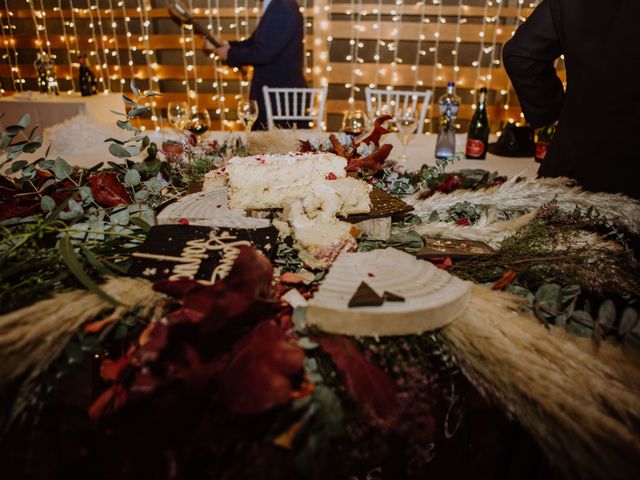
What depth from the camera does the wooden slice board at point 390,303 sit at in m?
0.54

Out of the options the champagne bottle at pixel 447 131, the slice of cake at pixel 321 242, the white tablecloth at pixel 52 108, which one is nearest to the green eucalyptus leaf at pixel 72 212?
the slice of cake at pixel 321 242

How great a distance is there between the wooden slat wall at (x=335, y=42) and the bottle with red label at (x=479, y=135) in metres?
3.95

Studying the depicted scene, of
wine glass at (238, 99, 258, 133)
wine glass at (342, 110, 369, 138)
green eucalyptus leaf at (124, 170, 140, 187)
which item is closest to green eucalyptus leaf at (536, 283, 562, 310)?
green eucalyptus leaf at (124, 170, 140, 187)

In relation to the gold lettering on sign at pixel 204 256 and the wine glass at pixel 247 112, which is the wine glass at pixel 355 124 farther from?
the gold lettering on sign at pixel 204 256

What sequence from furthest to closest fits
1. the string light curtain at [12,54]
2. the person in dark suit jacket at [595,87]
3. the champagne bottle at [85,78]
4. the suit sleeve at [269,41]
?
the string light curtain at [12,54] → the champagne bottle at [85,78] → the suit sleeve at [269,41] → the person in dark suit jacket at [595,87]

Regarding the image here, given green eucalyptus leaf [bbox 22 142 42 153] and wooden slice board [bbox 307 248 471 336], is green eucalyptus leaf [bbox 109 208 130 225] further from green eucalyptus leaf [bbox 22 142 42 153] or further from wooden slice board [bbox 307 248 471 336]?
wooden slice board [bbox 307 248 471 336]

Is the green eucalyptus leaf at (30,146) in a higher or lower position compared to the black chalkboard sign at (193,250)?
higher

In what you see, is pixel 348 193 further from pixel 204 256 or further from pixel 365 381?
pixel 365 381

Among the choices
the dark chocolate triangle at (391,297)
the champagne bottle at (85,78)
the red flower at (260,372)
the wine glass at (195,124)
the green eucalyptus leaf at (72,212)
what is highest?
the champagne bottle at (85,78)

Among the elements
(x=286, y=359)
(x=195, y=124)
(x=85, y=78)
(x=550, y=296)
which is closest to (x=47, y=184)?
(x=286, y=359)

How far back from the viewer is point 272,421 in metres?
0.47

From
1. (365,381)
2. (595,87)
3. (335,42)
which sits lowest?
(365,381)

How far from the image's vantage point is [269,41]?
11.9ft

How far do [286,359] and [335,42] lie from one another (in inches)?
235
